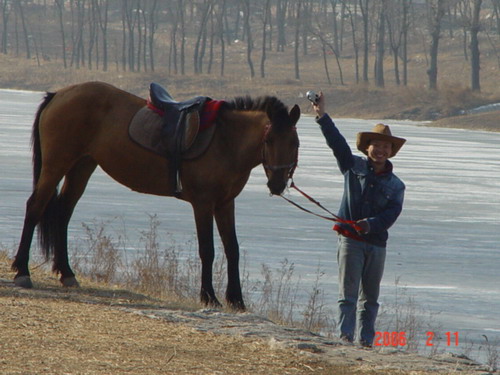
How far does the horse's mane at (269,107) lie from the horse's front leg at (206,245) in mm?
935

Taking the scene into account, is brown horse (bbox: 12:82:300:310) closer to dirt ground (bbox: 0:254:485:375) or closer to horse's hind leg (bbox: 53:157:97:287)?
horse's hind leg (bbox: 53:157:97:287)

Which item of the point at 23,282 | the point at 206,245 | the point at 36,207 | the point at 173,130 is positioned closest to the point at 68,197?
the point at 36,207

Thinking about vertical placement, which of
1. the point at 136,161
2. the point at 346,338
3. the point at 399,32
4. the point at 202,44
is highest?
the point at 136,161

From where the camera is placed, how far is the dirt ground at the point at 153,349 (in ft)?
19.0

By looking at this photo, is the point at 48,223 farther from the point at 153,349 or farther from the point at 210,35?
the point at 210,35

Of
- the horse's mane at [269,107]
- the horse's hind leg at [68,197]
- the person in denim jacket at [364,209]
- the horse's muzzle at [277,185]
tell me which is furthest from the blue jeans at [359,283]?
the horse's hind leg at [68,197]

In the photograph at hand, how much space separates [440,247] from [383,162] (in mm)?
6898

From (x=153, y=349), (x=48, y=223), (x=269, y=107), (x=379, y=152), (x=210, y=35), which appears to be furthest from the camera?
(x=210, y=35)

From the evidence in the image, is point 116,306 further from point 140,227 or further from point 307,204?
point 307,204

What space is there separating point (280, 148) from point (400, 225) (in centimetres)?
788

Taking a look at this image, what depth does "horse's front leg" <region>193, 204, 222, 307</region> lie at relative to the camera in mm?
8727

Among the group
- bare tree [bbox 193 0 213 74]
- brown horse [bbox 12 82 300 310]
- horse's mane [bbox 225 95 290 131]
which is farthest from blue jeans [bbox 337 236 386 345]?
bare tree [bbox 193 0 213 74]

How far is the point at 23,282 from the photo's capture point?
8883mm

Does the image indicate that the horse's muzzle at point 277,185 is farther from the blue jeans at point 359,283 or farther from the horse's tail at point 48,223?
the horse's tail at point 48,223
